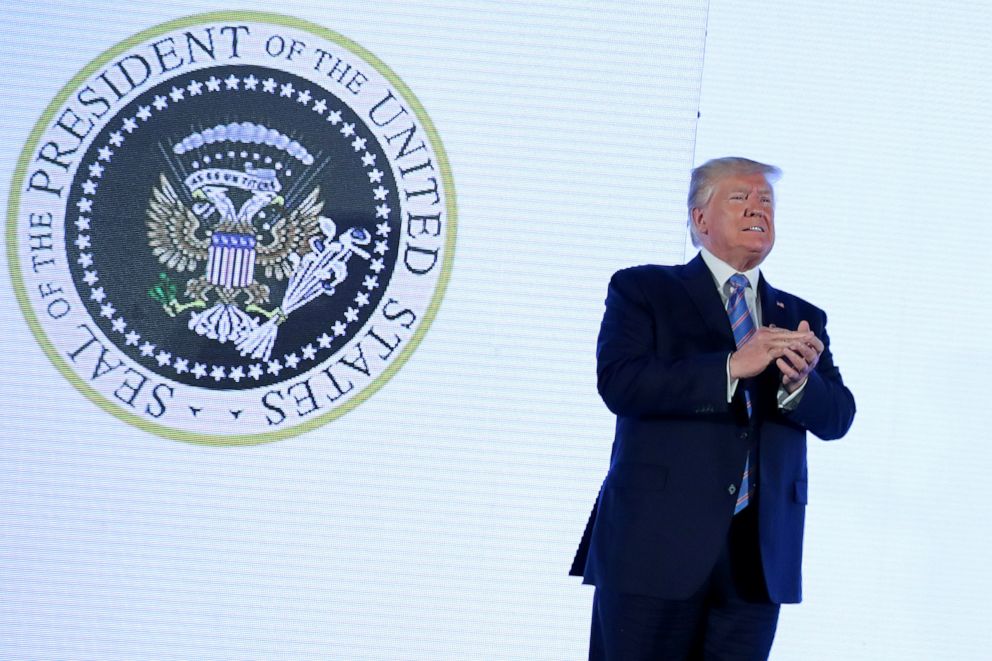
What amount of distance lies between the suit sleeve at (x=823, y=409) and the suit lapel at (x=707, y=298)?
0.17 metres

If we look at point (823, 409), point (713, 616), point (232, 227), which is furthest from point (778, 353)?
point (232, 227)

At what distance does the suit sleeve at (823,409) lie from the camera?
1.98 metres

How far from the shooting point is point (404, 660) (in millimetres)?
2789

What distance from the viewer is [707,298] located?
6.84 ft

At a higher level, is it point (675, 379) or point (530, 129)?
point (530, 129)

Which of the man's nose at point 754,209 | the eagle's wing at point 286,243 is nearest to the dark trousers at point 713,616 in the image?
the man's nose at point 754,209

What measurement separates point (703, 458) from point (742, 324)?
0.27 metres

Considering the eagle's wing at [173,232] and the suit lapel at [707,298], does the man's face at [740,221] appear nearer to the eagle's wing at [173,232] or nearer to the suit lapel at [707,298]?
the suit lapel at [707,298]

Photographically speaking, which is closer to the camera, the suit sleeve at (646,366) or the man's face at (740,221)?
the suit sleeve at (646,366)

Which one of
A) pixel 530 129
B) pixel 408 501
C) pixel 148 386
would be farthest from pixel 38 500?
pixel 530 129

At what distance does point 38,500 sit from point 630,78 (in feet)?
5.88

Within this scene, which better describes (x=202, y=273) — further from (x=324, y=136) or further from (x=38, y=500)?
(x=38, y=500)

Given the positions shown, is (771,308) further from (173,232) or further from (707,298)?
(173,232)

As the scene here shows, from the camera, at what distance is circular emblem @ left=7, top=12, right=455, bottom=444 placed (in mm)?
2832
